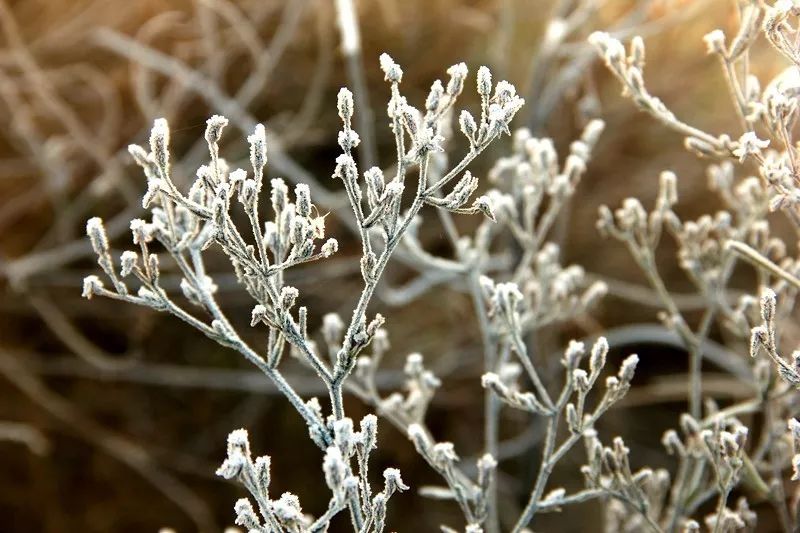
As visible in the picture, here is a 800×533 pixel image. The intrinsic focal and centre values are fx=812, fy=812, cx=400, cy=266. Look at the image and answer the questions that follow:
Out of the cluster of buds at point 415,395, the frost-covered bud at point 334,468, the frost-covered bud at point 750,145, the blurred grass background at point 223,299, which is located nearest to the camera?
the frost-covered bud at point 334,468

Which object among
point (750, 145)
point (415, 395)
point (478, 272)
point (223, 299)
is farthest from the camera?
Result: point (223, 299)

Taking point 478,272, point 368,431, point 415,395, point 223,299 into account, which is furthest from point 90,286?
point 223,299

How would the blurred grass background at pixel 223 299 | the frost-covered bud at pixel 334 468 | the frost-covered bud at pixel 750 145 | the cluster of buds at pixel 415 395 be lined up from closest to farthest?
the frost-covered bud at pixel 334 468 < the frost-covered bud at pixel 750 145 < the cluster of buds at pixel 415 395 < the blurred grass background at pixel 223 299

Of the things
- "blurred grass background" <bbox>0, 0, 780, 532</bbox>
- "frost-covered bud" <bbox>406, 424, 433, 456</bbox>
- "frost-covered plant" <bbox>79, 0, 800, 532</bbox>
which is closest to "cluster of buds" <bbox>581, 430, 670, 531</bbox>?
"frost-covered plant" <bbox>79, 0, 800, 532</bbox>

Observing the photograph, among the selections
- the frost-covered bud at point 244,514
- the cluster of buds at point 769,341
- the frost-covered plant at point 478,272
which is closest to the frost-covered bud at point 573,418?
the frost-covered plant at point 478,272

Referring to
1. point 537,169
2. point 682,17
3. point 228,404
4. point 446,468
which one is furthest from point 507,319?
point 228,404

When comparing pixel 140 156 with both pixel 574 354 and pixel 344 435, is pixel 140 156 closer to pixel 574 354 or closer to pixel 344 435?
pixel 344 435

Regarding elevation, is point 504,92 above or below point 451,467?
above

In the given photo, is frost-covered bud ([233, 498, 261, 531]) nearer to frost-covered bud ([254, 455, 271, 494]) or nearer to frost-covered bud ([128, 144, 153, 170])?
frost-covered bud ([254, 455, 271, 494])

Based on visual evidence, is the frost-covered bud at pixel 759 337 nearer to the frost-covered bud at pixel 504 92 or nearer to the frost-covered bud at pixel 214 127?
the frost-covered bud at pixel 504 92
